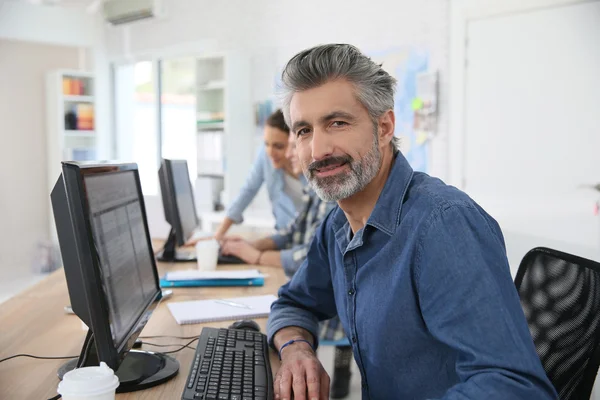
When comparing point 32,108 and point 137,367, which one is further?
point 32,108

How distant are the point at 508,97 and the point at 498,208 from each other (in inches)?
27.6

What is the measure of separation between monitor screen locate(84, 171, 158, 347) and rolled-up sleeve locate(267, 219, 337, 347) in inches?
12.4

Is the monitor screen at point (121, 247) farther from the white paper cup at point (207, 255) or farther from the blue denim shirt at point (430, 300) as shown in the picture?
the white paper cup at point (207, 255)

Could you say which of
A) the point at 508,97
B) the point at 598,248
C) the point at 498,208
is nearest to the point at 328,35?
the point at 508,97

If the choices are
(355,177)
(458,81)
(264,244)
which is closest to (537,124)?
(458,81)

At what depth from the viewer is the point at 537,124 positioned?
346 centimetres

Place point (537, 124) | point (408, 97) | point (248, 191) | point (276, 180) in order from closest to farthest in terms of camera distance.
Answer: point (276, 180) → point (248, 191) → point (537, 124) → point (408, 97)

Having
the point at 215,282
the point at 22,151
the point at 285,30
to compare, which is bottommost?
the point at 215,282

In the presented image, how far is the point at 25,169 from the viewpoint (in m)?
6.36

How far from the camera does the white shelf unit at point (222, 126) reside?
507 cm

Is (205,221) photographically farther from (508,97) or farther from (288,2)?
(508,97)

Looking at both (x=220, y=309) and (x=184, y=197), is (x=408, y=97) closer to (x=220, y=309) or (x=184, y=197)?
(x=184, y=197)

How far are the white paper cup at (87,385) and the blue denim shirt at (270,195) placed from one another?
2.26 m

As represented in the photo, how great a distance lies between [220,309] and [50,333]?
0.46m
